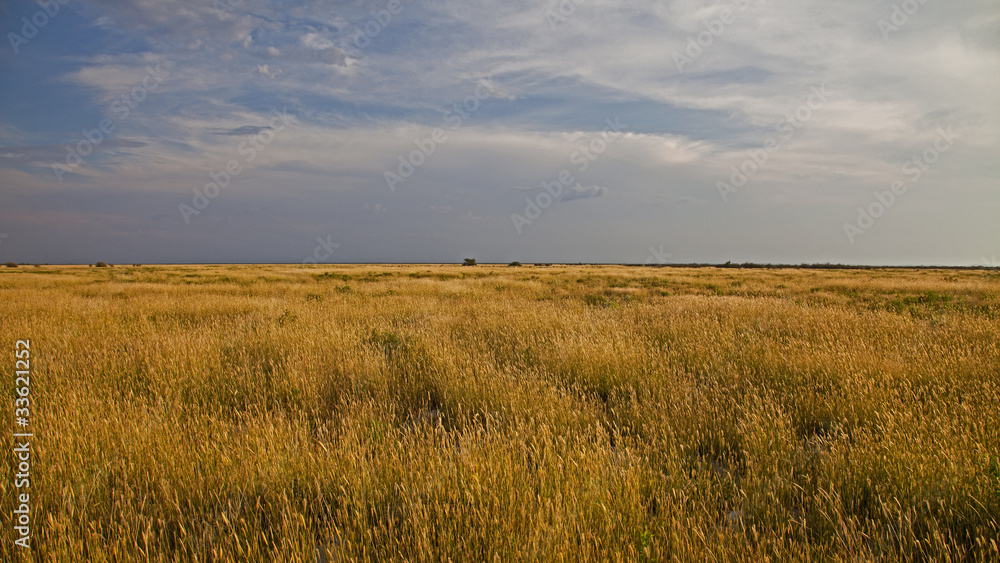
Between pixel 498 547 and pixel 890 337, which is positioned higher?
pixel 890 337

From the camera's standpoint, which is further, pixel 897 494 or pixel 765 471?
pixel 765 471

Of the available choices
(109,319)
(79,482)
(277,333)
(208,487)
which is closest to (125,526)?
(208,487)

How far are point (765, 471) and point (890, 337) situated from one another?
19.2ft

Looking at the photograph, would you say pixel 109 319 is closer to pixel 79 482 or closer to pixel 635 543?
pixel 79 482

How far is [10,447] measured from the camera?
311cm

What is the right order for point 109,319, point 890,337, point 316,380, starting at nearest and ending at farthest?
1. point 316,380
2. point 890,337
3. point 109,319

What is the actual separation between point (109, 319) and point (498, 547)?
34.3ft

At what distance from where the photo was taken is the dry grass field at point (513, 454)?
212 cm

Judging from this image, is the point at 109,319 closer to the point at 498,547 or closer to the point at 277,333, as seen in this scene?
the point at 277,333

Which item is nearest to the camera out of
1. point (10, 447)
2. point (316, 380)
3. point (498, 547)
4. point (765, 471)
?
point (498, 547)

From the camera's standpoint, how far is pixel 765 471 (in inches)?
115

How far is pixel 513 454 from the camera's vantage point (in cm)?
290

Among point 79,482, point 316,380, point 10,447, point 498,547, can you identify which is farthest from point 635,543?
point 10,447

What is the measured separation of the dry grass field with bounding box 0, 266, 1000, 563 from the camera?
2.12 meters
